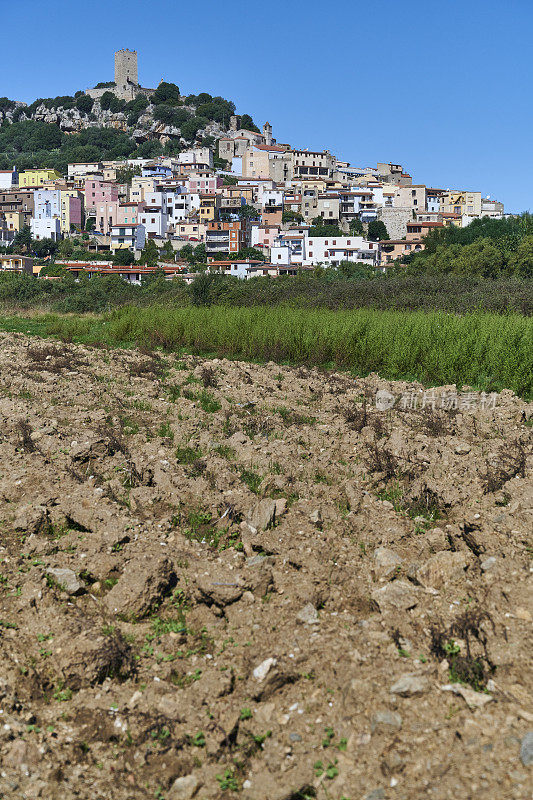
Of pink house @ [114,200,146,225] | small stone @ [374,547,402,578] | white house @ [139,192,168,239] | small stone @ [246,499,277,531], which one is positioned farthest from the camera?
pink house @ [114,200,146,225]

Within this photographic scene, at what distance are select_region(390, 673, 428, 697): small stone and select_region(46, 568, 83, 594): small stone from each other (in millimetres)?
2177

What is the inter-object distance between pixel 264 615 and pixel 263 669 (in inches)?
22.4

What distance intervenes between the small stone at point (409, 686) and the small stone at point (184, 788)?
3.31 feet

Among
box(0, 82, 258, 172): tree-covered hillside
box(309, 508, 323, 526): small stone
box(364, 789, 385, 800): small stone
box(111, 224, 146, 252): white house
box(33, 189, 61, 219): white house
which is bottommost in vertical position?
box(364, 789, 385, 800): small stone

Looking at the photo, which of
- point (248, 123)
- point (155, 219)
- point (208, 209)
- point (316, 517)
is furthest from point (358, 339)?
point (248, 123)

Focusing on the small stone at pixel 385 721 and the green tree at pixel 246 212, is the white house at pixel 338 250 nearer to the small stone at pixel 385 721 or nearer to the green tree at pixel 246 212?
the green tree at pixel 246 212

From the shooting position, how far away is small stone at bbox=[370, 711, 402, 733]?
10.1 ft

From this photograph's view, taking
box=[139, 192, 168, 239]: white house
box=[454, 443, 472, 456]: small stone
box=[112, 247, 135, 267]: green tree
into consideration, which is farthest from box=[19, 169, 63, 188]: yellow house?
box=[454, 443, 472, 456]: small stone

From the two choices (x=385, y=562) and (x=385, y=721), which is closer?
(x=385, y=721)

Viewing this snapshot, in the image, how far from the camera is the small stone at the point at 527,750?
2.77 m

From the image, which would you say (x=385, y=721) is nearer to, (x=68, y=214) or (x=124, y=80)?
(x=68, y=214)

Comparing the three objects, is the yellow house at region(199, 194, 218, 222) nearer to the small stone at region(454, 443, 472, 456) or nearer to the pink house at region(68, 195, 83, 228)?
the pink house at region(68, 195, 83, 228)

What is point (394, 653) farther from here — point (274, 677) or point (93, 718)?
point (93, 718)

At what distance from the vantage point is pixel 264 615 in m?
4.11
